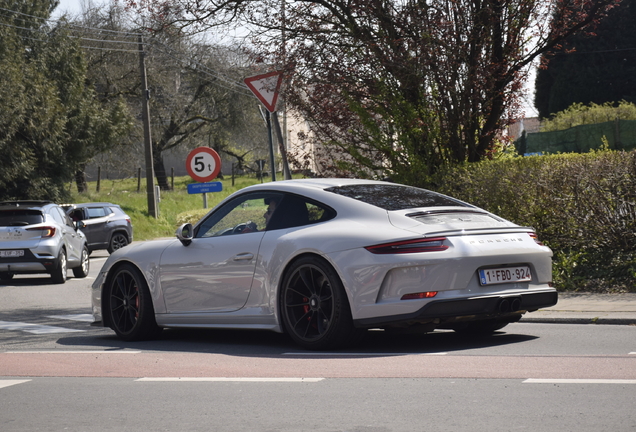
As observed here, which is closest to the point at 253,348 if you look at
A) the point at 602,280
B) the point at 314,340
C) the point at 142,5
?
the point at 314,340

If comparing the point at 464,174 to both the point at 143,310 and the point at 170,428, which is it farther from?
the point at 170,428

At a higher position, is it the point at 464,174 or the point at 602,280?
the point at 464,174

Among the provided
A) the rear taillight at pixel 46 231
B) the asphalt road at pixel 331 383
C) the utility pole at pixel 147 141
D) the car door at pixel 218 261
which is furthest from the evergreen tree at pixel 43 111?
the car door at pixel 218 261

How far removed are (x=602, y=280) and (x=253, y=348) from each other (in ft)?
16.6

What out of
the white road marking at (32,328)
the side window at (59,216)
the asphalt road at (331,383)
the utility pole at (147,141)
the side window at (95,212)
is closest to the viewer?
the asphalt road at (331,383)

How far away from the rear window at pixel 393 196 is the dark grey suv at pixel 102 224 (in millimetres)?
17960

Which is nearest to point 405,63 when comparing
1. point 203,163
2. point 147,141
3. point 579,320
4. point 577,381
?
point 579,320

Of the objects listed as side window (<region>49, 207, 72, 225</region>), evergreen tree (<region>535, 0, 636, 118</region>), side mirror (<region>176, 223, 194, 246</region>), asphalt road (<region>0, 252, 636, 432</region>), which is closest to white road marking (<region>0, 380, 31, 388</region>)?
asphalt road (<region>0, 252, 636, 432</region>)

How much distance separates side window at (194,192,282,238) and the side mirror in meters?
0.06

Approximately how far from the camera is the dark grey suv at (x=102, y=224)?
82.3ft

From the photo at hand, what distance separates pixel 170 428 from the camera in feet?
15.9

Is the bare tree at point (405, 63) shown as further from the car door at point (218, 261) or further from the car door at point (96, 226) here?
the car door at point (96, 226)

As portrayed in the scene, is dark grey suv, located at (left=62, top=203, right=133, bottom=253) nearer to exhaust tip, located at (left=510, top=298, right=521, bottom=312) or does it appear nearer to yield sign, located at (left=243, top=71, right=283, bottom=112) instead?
yield sign, located at (left=243, top=71, right=283, bottom=112)

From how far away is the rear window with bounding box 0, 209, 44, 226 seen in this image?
17.2m
